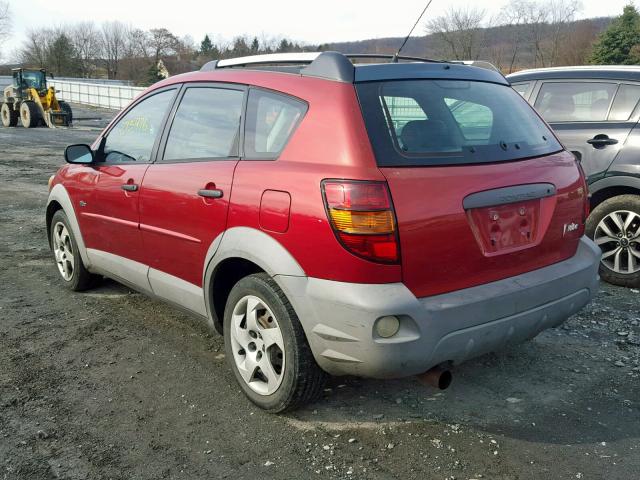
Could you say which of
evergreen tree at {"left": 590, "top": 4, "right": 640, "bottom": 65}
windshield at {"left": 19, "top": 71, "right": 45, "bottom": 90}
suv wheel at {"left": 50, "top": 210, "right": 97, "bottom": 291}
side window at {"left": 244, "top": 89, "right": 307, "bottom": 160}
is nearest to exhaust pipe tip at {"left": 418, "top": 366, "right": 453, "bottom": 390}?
side window at {"left": 244, "top": 89, "right": 307, "bottom": 160}

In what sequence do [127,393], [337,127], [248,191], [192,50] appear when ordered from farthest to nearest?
[192,50] < [127,393] < [248,191] < [337,127]

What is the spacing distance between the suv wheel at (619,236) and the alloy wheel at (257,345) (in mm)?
3608

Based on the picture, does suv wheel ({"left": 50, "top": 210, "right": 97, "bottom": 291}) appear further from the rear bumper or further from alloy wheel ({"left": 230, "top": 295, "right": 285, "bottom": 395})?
the rear bumper

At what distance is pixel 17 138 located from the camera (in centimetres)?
2123

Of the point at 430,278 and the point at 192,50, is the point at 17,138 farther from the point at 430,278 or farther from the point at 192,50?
the point at 192,50

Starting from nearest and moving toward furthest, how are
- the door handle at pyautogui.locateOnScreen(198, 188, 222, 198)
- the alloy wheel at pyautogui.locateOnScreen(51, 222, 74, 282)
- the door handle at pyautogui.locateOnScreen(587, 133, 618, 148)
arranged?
the door handle at pyautogui.locateOnScreen(198, 188, 222, 198) → the alloy wheel at pyautogui.locateOnScreen(51, 222, 74, 282) → the door handle at pyautogui.locateOnScreen(587, 133, 618, 148)

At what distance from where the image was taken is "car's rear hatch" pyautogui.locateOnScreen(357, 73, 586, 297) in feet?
8.84

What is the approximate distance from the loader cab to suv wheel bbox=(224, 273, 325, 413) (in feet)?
85.1

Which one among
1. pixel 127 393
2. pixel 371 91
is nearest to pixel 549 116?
pixel 371 91

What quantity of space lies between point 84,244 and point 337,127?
9.00ft

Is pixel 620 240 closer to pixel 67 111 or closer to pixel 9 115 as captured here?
pixel 67 111

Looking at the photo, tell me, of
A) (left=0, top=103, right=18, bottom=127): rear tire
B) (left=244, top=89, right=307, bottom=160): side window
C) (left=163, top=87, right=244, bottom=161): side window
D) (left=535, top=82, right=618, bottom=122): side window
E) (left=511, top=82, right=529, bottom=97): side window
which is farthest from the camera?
(left=0, top=103, right=18, bottom=127): rear tire

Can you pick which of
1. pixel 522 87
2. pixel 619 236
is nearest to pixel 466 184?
pixel 619 236

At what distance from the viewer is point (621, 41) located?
136ft
